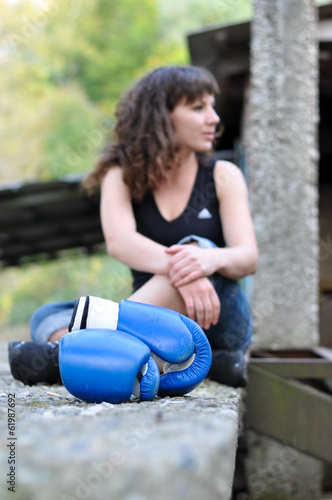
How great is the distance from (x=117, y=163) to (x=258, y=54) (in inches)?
64.8

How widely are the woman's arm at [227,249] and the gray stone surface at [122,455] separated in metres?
0.71

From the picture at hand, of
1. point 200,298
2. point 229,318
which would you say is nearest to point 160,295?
point 200,298

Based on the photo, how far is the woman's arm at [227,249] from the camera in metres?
1.61

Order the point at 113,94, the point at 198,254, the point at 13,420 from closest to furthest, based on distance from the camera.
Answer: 1. the point at 13,420
2. the point at 198,254
3. the point at 113,94

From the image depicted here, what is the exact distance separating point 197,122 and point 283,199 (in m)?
1.32

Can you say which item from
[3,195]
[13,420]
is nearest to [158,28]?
[3,195]

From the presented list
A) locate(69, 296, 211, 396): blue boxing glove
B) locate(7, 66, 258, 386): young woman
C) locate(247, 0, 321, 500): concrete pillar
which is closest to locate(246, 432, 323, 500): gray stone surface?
locate(247, 0, 321, 500): concrete pillar

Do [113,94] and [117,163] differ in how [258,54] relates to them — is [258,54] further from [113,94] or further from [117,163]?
[113,94]

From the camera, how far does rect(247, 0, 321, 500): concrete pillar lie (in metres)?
3.00

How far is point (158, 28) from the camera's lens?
21031mm

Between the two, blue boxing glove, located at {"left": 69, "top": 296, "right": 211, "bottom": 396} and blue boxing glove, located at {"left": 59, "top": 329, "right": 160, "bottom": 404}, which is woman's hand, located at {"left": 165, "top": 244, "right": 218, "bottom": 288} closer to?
blue boxing glove, located at {"left": 69, "top": 296, "right": 211, "bottom": 396}

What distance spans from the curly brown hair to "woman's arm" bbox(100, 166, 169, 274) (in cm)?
4

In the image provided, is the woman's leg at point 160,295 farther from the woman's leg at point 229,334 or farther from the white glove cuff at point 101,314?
the white glove cuff at point 101,314

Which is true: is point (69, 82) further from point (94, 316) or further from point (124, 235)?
point (94, 316)
